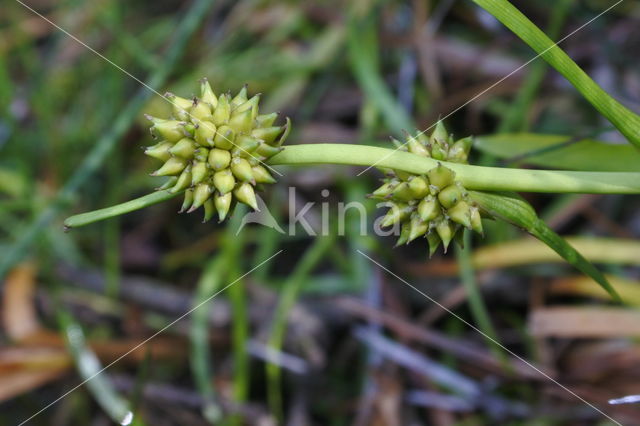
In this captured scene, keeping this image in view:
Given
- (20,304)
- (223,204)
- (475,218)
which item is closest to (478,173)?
(475,218)

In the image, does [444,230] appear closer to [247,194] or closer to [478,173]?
[478,173]

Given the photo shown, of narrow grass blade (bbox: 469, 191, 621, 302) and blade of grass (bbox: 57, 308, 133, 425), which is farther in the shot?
blade of grass (bbox: 57, 308, 133, 425)

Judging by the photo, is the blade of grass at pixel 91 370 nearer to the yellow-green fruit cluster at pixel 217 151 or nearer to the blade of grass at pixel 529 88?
the yellow-green fruit cluster at pixel 217 151

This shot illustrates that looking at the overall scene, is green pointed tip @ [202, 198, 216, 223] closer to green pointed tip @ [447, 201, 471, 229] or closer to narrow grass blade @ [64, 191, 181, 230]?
narrow grass blade @ [64, 191, 181, 230]

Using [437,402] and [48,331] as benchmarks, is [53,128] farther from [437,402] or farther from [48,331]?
[437,402]

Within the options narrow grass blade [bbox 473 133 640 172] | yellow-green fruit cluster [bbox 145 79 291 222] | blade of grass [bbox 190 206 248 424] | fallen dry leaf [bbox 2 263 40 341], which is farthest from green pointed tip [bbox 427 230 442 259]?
fallen dry leaf [bbox 2 263 40 341]

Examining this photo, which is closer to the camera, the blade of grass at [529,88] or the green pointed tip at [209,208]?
the green pointed tip at [209,208]

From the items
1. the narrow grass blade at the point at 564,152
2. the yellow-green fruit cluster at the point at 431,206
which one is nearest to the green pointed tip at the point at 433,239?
the yellow-green fruit cluster at the point at 431,206
